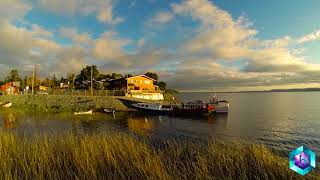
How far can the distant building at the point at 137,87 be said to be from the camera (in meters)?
62.3

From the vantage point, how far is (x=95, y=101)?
169 feet

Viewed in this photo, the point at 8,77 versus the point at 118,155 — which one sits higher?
the point at 8,77

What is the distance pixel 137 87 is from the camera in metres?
66.4

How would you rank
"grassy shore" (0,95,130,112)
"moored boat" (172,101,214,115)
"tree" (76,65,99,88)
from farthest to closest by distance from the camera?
"tree" (76,65,99,88)
"grassy shore" (0,95,130,112)
"moored boat" (172,101,214,115)

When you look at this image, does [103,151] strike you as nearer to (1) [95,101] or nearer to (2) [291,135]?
(2) [291,135]

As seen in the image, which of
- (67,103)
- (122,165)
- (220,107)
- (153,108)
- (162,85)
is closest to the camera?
(122,165)

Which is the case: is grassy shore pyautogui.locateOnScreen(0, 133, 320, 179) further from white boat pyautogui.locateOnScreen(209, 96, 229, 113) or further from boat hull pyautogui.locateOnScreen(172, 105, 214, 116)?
white boat pyautogui.locateOnScreen(209, 96, 229, 113)

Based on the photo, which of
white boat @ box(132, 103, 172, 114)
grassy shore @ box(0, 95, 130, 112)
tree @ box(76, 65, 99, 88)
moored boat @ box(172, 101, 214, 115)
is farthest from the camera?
tree @ box(76, 65, 99, 88)

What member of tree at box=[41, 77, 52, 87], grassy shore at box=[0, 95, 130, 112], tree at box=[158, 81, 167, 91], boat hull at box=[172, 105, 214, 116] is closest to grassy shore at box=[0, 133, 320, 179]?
boat hull at box=[172, 105, 214, 116]

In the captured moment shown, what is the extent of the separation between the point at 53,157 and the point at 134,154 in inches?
94.7

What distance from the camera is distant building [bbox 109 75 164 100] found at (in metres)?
62.3

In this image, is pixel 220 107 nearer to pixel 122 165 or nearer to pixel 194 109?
pixel 194 109

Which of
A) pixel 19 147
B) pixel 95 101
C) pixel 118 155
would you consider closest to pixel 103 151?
pixel 118 155

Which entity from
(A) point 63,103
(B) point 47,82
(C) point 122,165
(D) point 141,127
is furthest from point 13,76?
(C) point 122,165
